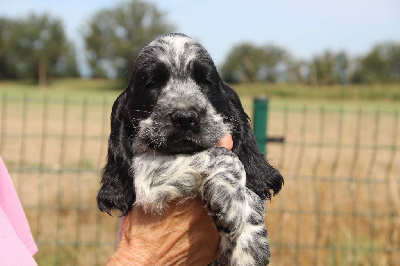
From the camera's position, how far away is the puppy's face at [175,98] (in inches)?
100

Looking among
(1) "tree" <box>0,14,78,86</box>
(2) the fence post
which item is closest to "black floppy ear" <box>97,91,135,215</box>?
(2) the fence post

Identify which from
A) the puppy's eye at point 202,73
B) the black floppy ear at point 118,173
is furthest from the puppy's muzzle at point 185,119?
the black floppy ear at point 118,173

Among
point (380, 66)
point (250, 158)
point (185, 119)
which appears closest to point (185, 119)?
point (185, 119)

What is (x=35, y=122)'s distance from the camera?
74.4 ft

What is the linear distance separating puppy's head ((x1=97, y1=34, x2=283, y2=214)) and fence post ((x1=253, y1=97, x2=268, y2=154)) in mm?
2386

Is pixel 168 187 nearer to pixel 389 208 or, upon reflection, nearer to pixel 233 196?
pixel 233 196

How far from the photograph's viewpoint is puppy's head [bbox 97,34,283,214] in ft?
8.44

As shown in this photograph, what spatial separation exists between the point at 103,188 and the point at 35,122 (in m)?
21.0

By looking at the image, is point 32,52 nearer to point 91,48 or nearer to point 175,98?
point 91,48

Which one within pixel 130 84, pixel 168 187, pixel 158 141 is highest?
pixel 130 84

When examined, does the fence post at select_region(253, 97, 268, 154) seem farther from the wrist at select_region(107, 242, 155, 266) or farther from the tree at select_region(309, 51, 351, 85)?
the tree at select_region(309, 51, 351, 85)

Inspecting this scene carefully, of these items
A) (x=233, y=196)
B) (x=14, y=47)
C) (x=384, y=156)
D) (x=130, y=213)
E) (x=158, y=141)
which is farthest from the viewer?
(x=14, y=47)

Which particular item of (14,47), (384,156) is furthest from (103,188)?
(14,47)

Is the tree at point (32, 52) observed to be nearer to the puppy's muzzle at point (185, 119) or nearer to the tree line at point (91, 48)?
the tree line at point (91, 48)
